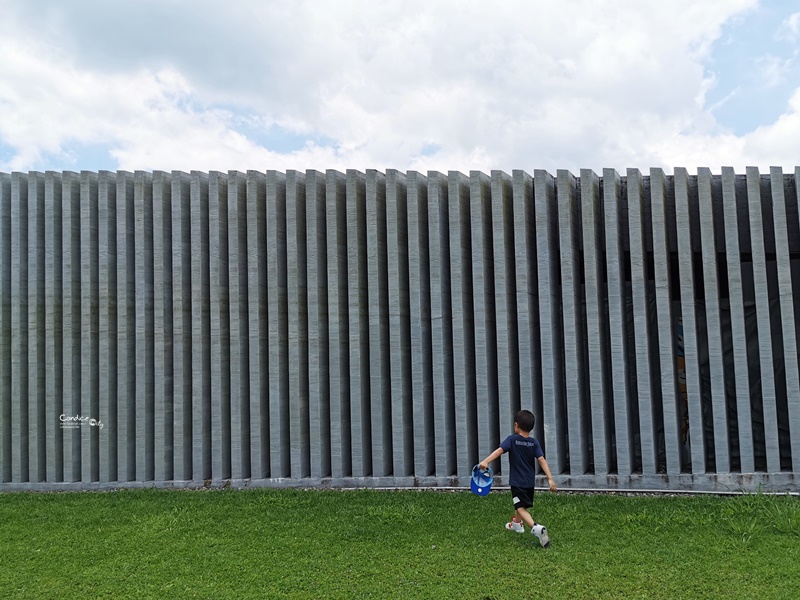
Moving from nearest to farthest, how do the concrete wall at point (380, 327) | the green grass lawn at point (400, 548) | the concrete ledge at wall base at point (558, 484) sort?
the green grass lawn at point (400, 548), the concrete ledge at wall base at point (558, 484), the concrete wall at point (380, 327)

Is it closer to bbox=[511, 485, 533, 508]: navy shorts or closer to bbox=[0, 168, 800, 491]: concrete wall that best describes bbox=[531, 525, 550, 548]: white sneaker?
bbox=[511, 485, 533, 508]: navy shorts

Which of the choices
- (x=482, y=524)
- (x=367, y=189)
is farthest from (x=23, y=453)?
(x=482, y=524)

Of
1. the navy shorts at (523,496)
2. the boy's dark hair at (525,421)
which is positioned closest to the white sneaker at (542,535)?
the navy shorts at (523,496)

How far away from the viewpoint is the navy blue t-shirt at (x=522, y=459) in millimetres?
6223

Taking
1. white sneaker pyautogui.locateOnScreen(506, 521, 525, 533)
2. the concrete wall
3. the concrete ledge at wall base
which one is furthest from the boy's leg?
the concrete wall

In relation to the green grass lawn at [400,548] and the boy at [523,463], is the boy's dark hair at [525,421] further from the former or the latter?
the green grass lawn at [400,548]

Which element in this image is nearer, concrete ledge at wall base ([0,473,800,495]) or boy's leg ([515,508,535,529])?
boy's leg ([515,508,535,529])

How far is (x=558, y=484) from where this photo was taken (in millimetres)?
8922

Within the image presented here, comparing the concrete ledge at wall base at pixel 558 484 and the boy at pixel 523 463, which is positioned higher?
the boy at pixel 523 463

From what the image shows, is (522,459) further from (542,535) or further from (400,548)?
(400,548)

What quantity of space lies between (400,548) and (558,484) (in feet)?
11.4

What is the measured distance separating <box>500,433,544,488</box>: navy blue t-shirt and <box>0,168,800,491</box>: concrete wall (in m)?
2.85

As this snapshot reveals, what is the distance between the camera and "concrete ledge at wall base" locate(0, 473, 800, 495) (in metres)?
8.55

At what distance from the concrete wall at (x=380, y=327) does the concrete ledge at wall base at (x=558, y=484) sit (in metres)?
0.03
